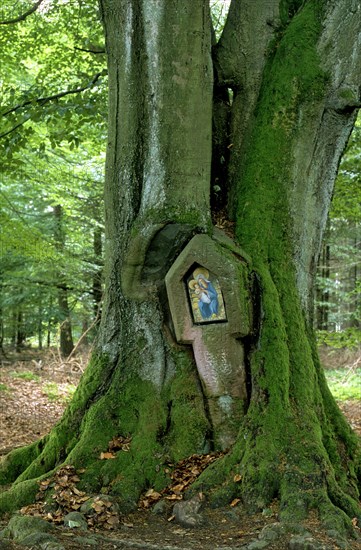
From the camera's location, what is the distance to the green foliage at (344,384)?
1328 centimetres

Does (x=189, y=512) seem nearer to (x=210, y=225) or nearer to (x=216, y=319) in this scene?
(x=216, y=319)

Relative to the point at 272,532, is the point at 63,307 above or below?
above

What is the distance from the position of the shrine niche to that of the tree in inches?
1.1

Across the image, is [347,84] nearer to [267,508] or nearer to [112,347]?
[112,347]

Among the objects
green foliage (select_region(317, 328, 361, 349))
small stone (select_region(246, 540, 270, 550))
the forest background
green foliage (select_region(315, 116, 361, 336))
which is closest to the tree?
small stone (select_region(246, 540, 270, 550))

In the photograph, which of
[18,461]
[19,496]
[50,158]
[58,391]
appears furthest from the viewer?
[50,158]

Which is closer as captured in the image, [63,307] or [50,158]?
[50,158]

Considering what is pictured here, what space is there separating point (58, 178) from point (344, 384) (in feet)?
28.1

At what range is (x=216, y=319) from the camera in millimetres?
4891

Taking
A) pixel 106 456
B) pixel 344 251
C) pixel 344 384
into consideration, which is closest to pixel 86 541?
pixel 106 456

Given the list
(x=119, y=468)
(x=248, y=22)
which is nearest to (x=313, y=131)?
(x=248, y=22)

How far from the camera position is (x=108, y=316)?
5.36m

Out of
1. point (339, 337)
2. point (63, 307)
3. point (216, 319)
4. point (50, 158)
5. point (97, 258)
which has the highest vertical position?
point (50, 158)

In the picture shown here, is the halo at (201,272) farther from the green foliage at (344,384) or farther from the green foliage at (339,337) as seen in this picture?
the green foliage at (344,384)
